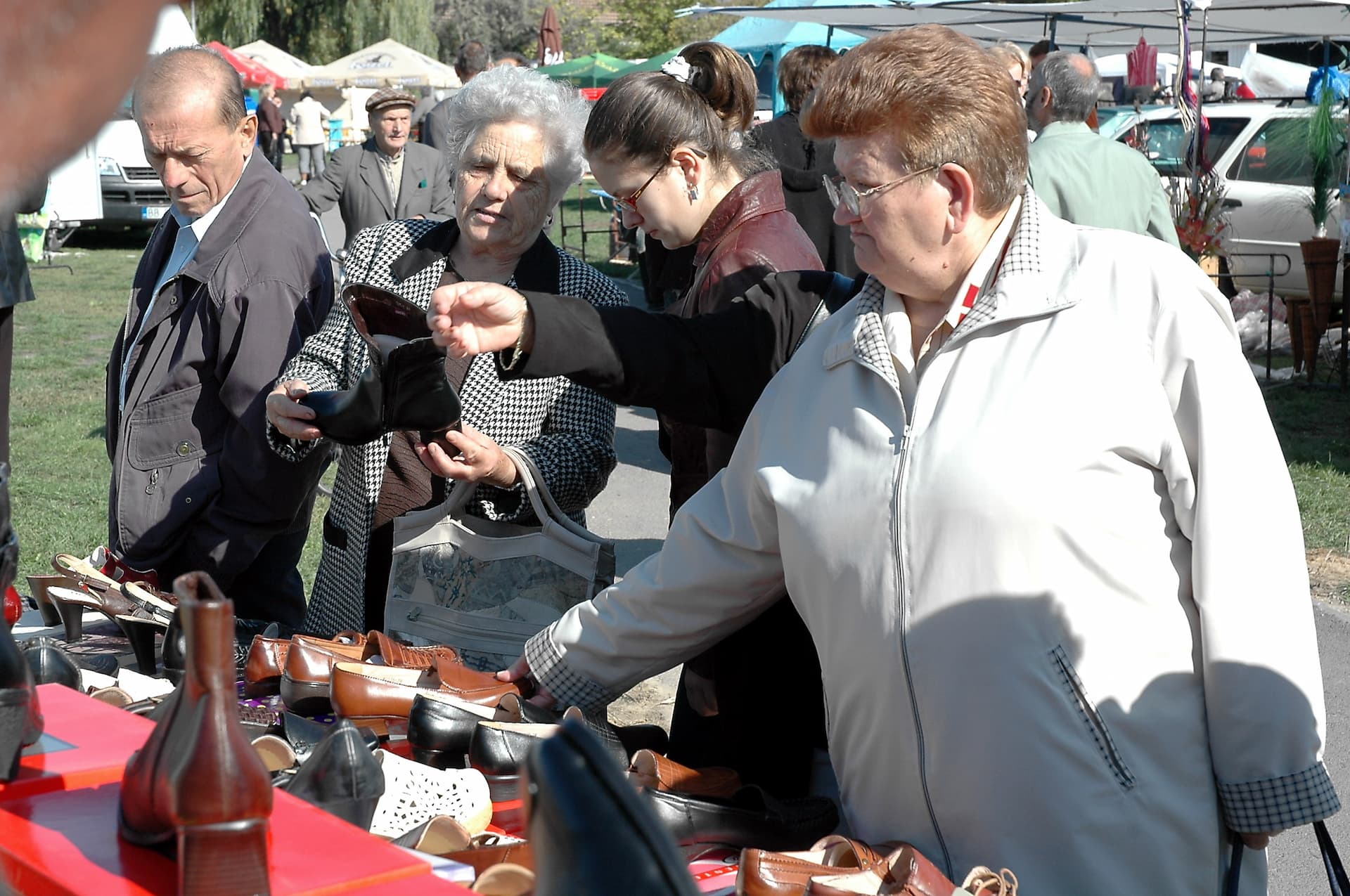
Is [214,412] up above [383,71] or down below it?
→ below

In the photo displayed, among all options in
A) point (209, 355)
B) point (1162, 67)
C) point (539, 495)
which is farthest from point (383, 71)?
point (539, 495)

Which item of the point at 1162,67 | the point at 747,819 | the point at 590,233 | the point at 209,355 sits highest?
the point at 1162,67

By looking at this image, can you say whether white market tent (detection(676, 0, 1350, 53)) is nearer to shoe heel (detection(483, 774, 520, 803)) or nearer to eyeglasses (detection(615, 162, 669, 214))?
eyeglasses (detection(615, 162, 669, 214))

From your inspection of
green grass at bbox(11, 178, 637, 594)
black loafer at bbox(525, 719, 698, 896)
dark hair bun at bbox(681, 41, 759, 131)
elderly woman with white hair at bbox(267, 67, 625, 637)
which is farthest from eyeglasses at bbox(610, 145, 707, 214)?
green grass at bbox(11, 178, 637, 594)

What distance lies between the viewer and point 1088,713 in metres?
1.73

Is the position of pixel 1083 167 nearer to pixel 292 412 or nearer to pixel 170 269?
pixel 170 269

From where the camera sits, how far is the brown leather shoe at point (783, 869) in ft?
5.02

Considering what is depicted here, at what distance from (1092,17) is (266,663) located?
11492 mm

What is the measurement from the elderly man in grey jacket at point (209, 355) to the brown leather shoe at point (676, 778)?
1.31m

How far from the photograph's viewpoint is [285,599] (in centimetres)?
333

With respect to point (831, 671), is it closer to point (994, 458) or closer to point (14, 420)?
point (994, 458)

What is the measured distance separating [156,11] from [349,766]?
1.20 metres

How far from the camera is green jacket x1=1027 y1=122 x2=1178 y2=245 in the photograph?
5.20 m

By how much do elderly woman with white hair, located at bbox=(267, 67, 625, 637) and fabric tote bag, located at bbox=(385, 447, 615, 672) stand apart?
8 centimetres
